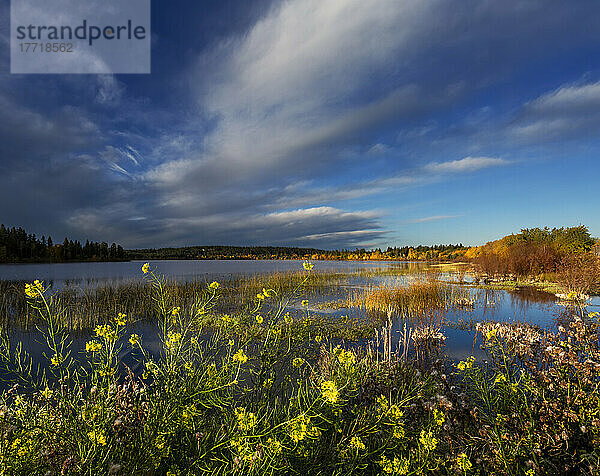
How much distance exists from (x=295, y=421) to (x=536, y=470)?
78.0 inches

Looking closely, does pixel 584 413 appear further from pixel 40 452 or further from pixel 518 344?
pixel 40 452

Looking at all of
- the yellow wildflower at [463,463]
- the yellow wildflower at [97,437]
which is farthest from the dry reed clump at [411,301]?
the yellow wildflower at [97,437]

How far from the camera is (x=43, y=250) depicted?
73188mm

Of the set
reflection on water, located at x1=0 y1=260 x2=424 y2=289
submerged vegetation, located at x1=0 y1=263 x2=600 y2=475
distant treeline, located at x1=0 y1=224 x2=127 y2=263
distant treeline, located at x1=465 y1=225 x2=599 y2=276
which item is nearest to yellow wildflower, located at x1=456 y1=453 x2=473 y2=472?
submerged vegetation, located at x1=0 y1=263 x2=600 y2=475

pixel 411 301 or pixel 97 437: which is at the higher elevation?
pixel 97 437

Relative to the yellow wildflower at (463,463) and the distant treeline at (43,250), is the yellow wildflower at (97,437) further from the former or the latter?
the distant treeline at (43,250)

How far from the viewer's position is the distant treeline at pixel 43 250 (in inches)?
2505

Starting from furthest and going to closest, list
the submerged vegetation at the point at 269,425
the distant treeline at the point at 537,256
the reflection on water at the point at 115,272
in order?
the reflection on water at the point at 115,272 → the distant treeline at the point at 537,256 → the submerged vegetation at the point at 269,425

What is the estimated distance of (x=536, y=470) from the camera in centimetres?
221

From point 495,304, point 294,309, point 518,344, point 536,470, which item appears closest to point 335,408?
point 536,470

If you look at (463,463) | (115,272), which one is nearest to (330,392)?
→ (463,463)

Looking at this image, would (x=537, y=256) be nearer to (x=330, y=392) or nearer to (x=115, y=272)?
(x=330, y=392)

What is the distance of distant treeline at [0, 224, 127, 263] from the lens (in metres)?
63.6

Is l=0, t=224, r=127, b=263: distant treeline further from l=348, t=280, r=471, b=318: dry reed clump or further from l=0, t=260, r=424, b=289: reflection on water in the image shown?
l=348, t=280, r=471, b=318: dry reed clump
